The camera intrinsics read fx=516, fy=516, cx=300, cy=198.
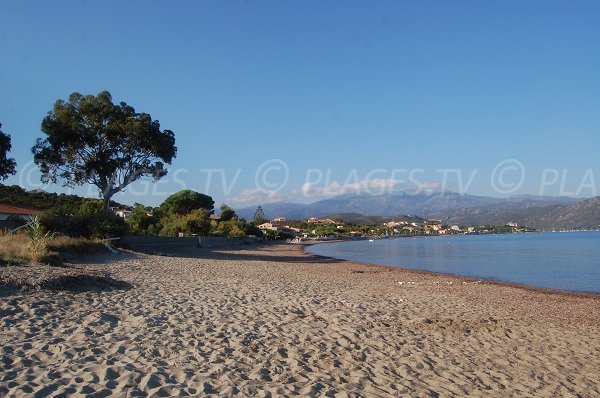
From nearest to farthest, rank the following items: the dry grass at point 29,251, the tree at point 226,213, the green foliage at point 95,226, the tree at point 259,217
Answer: the dry grass at point 29,251
the green foliage at point 95,226
the tree at point 226,213
the tree at point 259,217

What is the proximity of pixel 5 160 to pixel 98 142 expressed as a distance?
5.37 m

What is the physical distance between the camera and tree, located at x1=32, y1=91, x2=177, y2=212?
1259 inches

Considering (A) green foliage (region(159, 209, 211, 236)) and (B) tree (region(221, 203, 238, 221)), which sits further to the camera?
(B) tree (region(221, 203, 238, 221))

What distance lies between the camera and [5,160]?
29.8 m

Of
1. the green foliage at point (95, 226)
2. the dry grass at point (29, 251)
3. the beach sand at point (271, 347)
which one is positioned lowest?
the beach sand at point (271, 347)

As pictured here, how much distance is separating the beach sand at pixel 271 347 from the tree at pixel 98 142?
2257 cm

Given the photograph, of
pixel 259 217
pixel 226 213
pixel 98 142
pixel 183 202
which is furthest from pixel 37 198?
pixel 259 217

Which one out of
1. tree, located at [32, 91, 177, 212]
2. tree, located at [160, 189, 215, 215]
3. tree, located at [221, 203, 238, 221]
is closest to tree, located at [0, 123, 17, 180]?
tree, located at [32, 91, 177, 212]

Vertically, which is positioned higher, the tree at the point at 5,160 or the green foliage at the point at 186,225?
the tree at the point at 5,160

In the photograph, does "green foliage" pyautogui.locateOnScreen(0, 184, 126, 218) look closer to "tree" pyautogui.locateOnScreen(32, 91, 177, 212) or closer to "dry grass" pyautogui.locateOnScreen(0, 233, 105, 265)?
"tree" pyautogui.locateOnScreen(32, 91, 177, 212)

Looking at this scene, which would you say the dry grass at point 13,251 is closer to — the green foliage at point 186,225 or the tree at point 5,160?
the tree at point 5,160

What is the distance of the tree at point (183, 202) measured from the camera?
79.8m

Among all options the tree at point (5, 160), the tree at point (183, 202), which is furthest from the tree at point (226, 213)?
the tree at point (5, 160)

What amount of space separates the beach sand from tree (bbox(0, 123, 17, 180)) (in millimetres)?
21978
